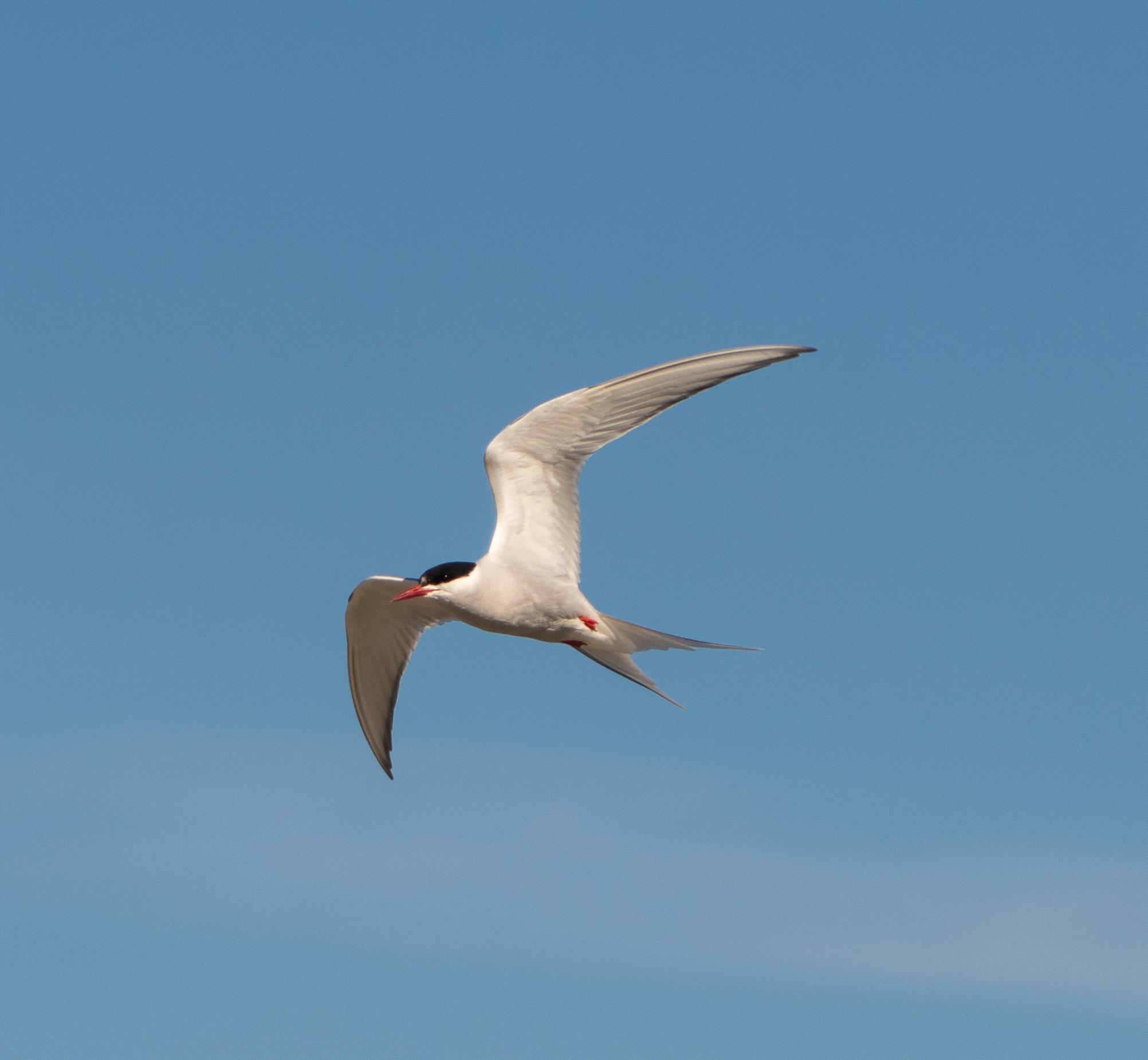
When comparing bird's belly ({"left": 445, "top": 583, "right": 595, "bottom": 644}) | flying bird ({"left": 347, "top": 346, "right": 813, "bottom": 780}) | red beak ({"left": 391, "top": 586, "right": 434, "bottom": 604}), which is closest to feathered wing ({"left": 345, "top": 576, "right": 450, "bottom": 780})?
flying bird ({"left": 347, "top": 346, "right": 813, "bottom": 780})

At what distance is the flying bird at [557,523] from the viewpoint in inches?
424

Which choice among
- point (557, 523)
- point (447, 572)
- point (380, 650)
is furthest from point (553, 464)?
point (380, 650)

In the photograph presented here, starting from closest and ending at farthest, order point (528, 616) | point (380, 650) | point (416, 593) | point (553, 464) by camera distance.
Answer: point (528, 616) → point (416, 593) → point (553, 464) → point (380, 650)

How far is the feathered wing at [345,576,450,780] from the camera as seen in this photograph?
41.9ft

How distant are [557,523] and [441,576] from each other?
47.2 inches

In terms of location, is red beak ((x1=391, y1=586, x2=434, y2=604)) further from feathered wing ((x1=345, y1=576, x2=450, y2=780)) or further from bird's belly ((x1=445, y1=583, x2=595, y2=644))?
feathered wing ((x1=345, y1=576, x2=450, y2=780))

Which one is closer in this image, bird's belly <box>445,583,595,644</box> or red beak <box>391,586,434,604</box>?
bird's belly <box>445,583,595,644</box>

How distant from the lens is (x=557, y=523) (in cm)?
1149

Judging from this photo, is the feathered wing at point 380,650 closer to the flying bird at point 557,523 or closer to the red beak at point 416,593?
the flying bird at point 557,523

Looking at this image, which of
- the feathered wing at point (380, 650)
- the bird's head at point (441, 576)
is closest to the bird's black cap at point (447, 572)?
the bird's head at point (441, 576)

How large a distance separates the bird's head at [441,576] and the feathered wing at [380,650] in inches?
59.5

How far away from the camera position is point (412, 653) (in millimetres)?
13125

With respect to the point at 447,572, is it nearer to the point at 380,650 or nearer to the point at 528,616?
the point at 528,616

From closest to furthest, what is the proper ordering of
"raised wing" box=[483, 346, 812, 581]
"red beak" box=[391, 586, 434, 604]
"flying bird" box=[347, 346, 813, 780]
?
"flying bird" box=[347, 346, 813, 780] < "red beak" box=[391, 586, 434, 604] < "raised wing" box=[483, 346, 812, 581]
